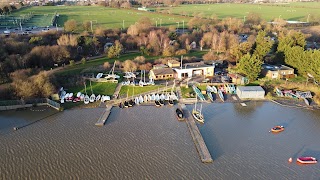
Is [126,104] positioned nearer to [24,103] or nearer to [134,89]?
[134,89]

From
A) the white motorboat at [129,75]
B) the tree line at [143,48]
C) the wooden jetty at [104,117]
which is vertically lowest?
the wooden jetty at [104,117]

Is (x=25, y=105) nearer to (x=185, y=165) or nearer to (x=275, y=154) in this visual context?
(x=185, y=165)

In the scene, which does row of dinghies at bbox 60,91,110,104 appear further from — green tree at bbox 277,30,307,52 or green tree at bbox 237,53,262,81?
green tree at bbox 277,30,307,52

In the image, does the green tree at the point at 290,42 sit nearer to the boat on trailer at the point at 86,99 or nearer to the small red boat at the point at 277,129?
the small red boat at the point at 277,129

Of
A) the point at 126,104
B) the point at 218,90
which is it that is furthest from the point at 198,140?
the point at 218,90

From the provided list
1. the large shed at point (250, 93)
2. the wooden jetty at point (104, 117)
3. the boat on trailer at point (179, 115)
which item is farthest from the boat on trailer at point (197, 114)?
the wooden jetty at point (104, 117)

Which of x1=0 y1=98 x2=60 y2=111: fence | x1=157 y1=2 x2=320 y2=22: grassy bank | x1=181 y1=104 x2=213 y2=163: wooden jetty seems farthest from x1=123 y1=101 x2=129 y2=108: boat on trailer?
x1=157 y1=2 x2=320 y2=22: grassy bank

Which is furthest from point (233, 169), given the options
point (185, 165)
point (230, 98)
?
point (230, 98)
